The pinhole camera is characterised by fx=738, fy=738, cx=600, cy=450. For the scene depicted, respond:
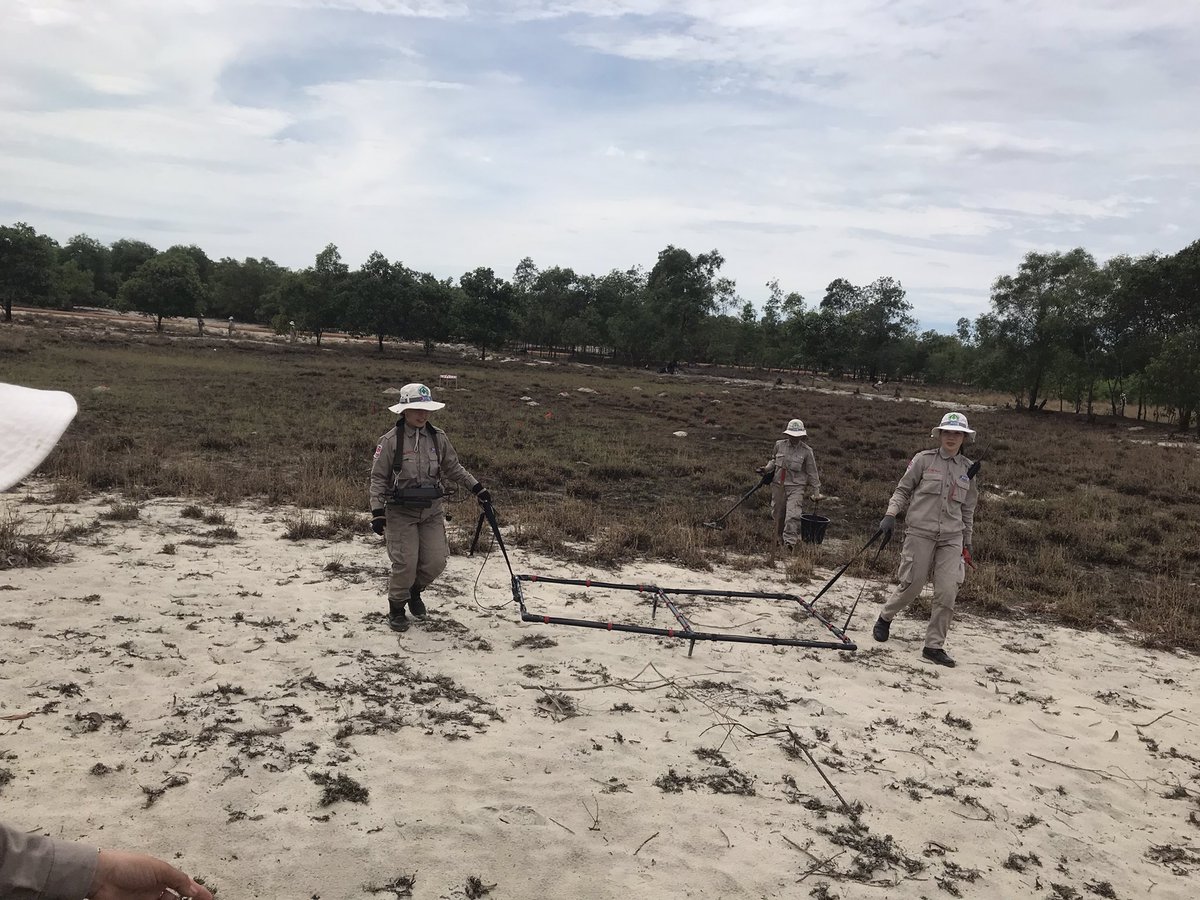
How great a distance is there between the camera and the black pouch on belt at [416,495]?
6.06 metres

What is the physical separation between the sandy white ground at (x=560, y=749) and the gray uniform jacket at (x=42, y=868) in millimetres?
1551

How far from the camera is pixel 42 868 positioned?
1861mm

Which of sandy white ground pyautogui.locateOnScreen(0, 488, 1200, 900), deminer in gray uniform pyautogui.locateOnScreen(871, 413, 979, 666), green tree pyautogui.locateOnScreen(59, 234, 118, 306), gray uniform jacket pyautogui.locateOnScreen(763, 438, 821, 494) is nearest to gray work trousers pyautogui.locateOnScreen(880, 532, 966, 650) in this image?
deminer in gray uniform pyautogui.locateOnScreen(871, 413, 979, 666)

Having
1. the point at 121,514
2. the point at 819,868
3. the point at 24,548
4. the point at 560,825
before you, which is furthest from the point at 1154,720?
the point at 121,514

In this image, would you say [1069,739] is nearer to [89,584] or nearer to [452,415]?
[89,584]

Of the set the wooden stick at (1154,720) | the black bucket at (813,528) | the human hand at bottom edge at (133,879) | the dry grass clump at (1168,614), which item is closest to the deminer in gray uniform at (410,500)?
the human hand at bottom edge at (133,879)

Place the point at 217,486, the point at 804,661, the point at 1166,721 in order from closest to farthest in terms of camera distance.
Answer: the point at 1166,721
the point at 804,661
the point at 217,486

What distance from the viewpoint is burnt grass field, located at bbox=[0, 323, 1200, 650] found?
9.12m

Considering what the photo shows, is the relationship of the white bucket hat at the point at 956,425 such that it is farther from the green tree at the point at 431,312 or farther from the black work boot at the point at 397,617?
the green tree at the point at 431,312

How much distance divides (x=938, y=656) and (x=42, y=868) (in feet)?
20.6

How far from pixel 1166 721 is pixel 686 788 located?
3.96m

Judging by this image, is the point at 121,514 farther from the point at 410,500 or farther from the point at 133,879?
the point at 133,879

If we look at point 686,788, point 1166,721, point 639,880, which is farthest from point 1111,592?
point 639,880

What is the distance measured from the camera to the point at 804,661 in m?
6.23
